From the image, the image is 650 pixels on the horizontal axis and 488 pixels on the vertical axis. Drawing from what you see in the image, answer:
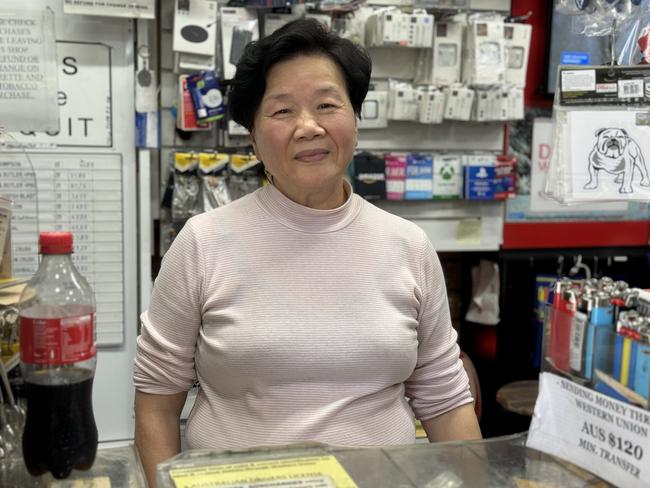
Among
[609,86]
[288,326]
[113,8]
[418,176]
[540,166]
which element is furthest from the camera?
[540,166]

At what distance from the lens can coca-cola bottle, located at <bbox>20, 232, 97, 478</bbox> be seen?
92 centimetres

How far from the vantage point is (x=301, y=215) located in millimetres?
1566

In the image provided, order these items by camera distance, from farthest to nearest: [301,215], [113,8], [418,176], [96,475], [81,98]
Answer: [418,176]
[81,98]
[113,8]
[301,215]
[96,475]

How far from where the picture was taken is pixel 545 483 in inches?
41.4

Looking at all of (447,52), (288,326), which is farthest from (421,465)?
(447,52)

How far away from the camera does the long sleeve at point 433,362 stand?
5.34ft

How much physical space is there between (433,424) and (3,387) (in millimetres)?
940

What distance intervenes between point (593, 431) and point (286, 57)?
94 cm

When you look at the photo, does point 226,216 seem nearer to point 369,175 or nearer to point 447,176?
point 369,175

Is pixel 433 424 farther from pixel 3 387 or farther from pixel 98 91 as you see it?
pixel 98 91

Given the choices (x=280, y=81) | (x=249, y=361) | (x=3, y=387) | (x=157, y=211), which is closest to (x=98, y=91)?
(x=157, y=211)

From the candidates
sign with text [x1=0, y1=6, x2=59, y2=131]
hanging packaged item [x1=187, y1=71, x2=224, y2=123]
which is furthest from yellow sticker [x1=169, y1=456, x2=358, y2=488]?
hanging packaged item [x1=187, y1=71, x2=224, y2=123]

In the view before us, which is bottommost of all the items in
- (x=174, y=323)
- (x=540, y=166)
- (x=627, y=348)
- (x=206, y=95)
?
(x=174, y=323)

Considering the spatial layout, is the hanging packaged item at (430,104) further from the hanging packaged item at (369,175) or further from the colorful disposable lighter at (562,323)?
the colorful disposable lighter at (562,323)
